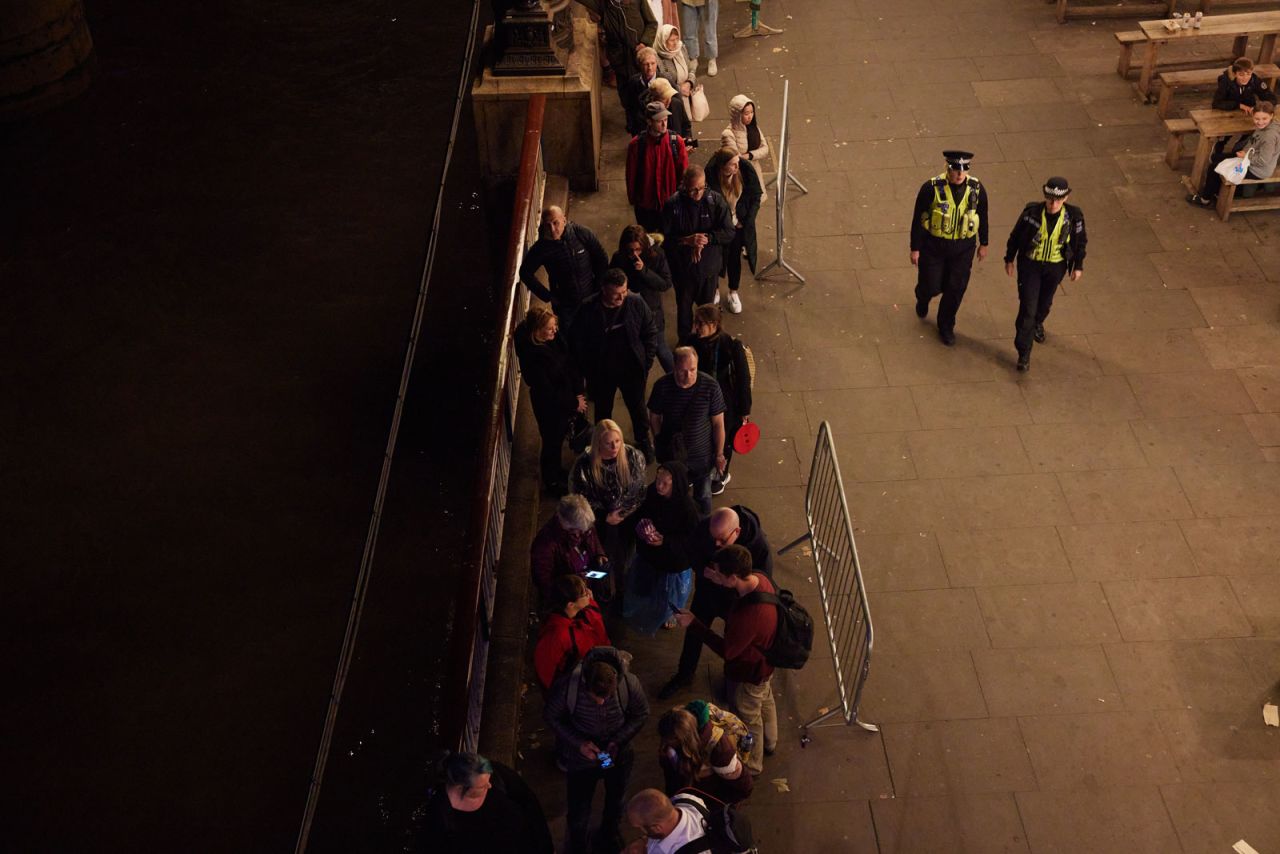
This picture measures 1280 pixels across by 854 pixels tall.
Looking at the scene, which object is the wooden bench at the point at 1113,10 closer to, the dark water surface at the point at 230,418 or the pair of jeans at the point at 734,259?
the pair of jeans at the point at 734,259

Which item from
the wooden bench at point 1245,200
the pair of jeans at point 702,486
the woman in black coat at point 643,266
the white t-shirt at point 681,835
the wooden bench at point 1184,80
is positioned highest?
the woman in black coat at point 643,266

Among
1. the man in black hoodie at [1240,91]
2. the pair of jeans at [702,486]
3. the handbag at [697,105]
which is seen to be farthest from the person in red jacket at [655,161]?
the man in black hoodie at [1240,91]

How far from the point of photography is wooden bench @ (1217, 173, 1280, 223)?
467 inches

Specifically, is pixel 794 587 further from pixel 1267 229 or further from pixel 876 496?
pixel 1267 229

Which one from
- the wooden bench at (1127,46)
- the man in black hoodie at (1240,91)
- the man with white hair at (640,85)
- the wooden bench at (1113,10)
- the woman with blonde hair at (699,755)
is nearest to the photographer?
the woman with blonde hair at (699,755)

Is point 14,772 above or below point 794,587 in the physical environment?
below

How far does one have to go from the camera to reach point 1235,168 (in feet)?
38.5

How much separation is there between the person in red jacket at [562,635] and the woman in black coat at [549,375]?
2.07 meters

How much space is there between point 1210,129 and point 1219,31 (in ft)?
7.18

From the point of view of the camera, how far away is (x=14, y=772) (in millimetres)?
10617

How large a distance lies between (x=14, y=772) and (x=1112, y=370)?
9366 mm

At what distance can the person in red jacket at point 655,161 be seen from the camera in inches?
415

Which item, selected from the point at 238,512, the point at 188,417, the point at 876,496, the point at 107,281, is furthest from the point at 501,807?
the point at 107,281

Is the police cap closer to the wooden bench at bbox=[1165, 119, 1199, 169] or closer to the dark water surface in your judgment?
the wooden bench at bbox=[1165, 119, 1199, 169]
